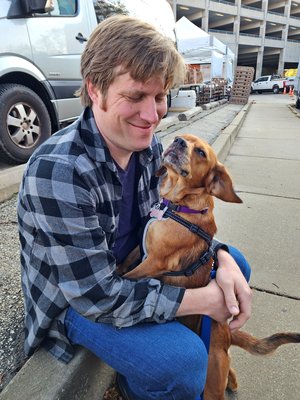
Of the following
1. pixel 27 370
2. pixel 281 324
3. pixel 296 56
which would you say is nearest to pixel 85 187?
pixel 27 370

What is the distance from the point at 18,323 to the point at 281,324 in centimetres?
160

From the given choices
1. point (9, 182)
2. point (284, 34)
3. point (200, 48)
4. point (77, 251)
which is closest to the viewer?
point (77, 251)

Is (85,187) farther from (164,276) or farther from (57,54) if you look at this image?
(57,54)

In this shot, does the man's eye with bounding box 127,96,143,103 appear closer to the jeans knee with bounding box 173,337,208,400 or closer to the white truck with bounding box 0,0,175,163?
the jeans knee with bounding box 173,337,208,400

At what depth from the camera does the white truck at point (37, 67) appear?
3.21 metres

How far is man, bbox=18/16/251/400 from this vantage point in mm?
1228

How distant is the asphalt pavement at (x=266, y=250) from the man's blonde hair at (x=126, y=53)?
4.27 feet

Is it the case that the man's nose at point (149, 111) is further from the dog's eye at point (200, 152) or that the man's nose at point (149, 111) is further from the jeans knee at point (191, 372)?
the jeans knee at point (191, 372)

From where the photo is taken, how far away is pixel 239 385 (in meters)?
1.76

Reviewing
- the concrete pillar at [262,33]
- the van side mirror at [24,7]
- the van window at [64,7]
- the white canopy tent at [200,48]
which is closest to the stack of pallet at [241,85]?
the white canopy tent at [200,48]

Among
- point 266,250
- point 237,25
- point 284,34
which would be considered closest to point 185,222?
point 266,250

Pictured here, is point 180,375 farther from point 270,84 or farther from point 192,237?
point 270,84

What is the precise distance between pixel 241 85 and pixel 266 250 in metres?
19.6

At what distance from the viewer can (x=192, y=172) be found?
1.96 meters
